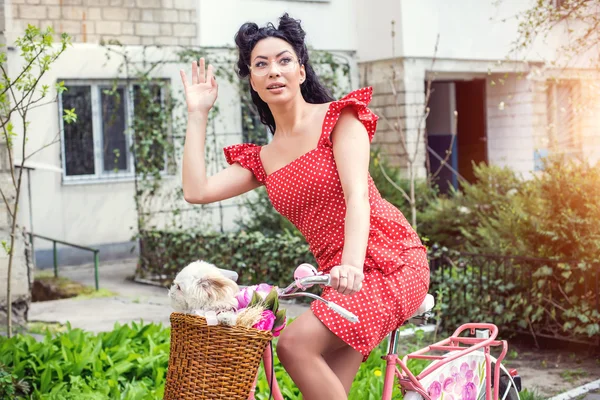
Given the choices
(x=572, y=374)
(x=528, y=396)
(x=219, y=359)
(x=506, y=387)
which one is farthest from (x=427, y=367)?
(x=572, y=374)

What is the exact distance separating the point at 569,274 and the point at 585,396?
1215mm

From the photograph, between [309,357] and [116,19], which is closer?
[309,357]

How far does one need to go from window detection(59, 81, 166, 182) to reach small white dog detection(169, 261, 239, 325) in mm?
10350

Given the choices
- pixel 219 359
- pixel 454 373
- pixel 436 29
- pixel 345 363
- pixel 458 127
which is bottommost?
pixel 454 373

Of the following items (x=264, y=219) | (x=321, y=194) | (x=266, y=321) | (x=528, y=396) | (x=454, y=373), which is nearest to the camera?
(x=266, y=321)

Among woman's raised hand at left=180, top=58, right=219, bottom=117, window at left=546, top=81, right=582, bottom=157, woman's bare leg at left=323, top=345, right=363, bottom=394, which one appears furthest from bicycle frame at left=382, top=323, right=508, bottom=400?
window at left=546, top=81, right=582, bottom=157

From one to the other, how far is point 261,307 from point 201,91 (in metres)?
0.99

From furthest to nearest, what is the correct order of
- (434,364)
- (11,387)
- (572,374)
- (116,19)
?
(116,19) < (572,374) < (11,387) < (434,364)

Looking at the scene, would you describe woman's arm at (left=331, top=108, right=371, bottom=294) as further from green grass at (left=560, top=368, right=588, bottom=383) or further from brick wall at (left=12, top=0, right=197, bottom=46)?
brick wall at (left=12, top=0, right=197, bottom=46)

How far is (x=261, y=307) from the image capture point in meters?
2.63

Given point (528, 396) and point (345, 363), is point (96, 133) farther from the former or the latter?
point (345, 363)

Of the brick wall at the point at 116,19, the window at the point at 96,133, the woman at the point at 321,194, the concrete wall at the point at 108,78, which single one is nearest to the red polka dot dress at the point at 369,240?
the woman at the point at 321,194

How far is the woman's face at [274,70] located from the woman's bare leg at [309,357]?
0.78m

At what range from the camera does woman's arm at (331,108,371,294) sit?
270cm
